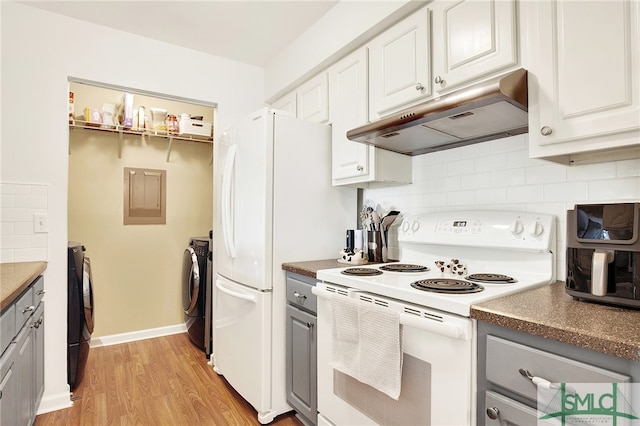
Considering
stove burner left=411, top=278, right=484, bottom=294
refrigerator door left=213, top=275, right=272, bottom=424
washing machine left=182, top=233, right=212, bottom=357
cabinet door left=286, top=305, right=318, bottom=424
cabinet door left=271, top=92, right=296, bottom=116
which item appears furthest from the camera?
washing machine left=182, top=233, right=212, bottom=357

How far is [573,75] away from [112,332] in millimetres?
3907

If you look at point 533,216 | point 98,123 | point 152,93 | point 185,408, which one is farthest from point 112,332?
point 533,216

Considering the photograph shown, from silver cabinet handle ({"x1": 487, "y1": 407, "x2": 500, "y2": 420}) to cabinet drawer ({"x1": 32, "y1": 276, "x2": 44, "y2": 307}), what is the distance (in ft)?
7.08

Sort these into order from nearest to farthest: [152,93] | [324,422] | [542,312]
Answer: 1. [542,312]
2. [324,422]
3. [152,93]

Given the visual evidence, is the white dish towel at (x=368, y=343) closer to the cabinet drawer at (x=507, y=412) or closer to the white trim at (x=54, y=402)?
the cabinet drawer at (x=507, y=412)

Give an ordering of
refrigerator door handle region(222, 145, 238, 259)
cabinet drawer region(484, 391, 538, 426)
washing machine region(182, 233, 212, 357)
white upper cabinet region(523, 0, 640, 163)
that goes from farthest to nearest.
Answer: washing machine region(182, 233, 212, 357) < refrigerator door handle region(222, 145, 238, 259) < white upper cabinet region(523, 0, 640, 163) < cabinet drawer region(484, 391, 538, 426)

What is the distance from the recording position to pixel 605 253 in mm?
1014

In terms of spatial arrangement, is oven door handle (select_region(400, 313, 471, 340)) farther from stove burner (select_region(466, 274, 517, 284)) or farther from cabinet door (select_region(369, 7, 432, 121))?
cabinet door (select_region(369, 7, 432, 121))

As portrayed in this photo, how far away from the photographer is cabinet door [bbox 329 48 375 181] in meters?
2.00

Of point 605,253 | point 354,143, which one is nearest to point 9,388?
point 354,143

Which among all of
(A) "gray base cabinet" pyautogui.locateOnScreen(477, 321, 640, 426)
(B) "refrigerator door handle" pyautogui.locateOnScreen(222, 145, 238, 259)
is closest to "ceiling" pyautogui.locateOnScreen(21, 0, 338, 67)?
(B) "refrigerator door handle" pyautogui.locateOnScreen(222, 145, 238, 259)

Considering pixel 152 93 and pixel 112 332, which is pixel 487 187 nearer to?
pixel 152 93

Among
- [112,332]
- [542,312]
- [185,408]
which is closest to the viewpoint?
[542,312]

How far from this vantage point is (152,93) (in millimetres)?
2535
